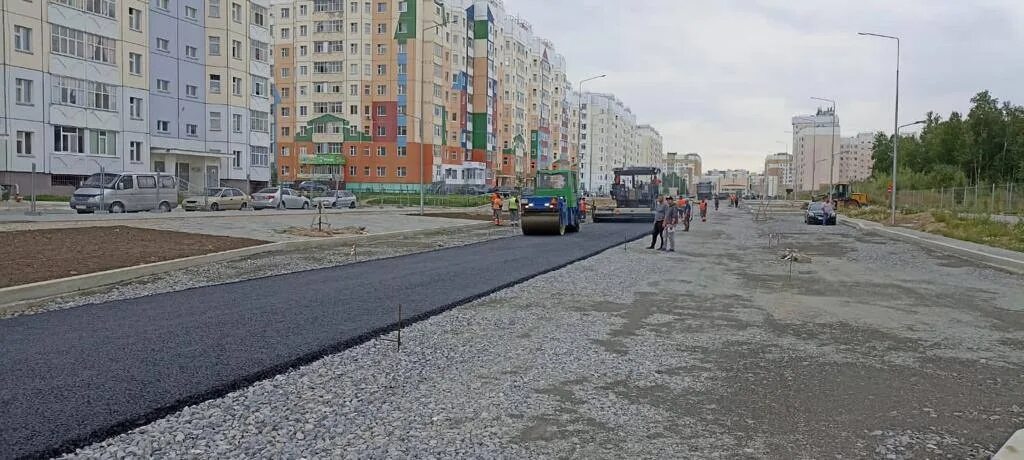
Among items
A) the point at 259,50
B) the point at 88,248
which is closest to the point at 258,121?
the point at 259,50

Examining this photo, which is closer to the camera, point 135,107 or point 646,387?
point 646,387

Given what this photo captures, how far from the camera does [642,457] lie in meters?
4.69

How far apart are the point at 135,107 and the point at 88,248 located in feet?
103

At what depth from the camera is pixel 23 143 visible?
3622 cm

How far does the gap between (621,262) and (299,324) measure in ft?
31.1

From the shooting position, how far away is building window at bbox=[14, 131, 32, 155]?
35.9 meters

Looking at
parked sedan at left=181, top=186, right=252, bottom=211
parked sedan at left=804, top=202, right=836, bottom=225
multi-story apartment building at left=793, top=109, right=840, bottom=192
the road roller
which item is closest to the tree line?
parked sedan at left=804, top=202, right=836, bottom=225

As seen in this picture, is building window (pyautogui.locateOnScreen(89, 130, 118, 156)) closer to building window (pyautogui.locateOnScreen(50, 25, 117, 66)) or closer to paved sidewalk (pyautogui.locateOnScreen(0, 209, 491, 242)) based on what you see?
building window (pyautogui.locateOnScreen(50, 25, 117, 66))

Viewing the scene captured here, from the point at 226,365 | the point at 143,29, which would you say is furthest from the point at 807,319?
the point at 143,29

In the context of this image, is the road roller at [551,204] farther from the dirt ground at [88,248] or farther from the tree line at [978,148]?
the tree line at [978,148]

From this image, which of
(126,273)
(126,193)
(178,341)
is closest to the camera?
(178,341)

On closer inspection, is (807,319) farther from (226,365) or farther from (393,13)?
(393,13)

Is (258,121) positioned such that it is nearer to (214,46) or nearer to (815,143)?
(214,46)

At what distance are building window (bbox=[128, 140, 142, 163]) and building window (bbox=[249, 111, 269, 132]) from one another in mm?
10229
